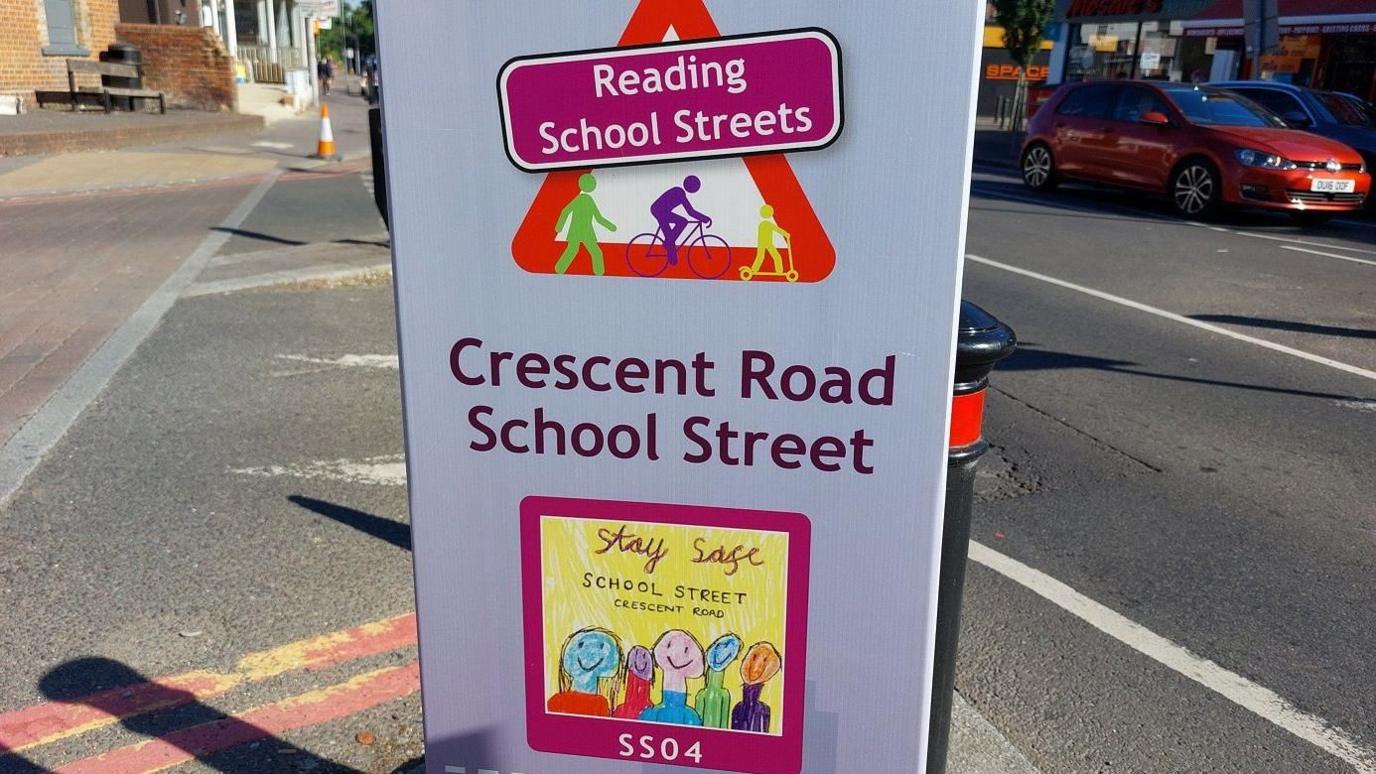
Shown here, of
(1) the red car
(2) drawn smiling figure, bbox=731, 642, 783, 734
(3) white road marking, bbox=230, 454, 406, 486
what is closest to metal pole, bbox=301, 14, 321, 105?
(1) the red car

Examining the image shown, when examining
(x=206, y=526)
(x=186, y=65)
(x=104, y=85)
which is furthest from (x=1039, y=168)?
(x=186, y=65)

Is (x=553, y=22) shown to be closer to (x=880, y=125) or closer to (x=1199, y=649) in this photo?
(x=880, y=125)

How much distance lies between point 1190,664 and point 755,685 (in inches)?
77.8

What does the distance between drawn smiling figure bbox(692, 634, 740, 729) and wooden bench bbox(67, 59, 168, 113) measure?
2319cm

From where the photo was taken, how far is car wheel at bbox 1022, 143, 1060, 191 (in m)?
16.2

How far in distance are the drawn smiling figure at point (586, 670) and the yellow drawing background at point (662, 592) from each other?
0.6 inches

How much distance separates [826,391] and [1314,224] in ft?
46.9

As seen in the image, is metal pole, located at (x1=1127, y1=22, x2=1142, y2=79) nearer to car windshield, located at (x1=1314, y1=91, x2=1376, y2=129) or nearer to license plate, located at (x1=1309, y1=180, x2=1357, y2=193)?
car windshield, located at (x1=1314, y1=91, x2=1376, y2=129)

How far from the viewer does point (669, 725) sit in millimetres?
2254

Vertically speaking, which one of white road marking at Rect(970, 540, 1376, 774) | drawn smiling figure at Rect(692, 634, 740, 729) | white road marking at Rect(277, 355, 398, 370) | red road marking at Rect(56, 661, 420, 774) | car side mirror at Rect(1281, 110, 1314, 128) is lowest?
white road marking at Rect(970, 540, 1376, 774)

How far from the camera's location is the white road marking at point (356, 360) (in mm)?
6617

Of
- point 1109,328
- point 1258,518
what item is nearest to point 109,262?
point 1109,328

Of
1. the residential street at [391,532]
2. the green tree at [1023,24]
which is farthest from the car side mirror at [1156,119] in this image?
the green tree at [1023,24]

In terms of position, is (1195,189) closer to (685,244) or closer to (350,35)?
(685,244)
